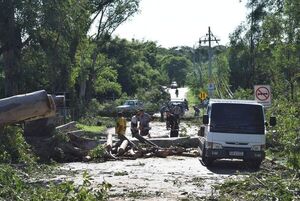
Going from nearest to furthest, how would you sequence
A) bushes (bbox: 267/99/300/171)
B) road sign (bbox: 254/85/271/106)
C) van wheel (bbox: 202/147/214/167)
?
bushes (bbox: 267/99/300/171) → van wheel (bbox: 202/147/214/167) → road sign (bbox: 254/85/271/106)

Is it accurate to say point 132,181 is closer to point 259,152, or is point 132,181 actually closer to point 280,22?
Result: point 259,152

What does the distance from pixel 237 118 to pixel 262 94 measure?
5008 mm

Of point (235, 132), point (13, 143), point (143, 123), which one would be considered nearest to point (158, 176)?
point (235, 132)

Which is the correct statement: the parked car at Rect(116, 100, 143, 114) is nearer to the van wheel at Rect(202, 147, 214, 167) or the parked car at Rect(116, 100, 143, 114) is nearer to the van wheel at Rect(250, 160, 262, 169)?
the van wheel at Rect(202, 147, 214, 167)

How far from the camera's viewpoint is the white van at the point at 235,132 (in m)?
19.8

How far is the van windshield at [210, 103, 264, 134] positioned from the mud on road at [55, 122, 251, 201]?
1310 mm

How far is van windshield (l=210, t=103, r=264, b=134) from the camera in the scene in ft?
65.5

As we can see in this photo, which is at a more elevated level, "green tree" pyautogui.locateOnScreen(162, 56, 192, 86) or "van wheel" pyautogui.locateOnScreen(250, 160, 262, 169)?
"green tree" pyautogui.locateOnScreen(162, 56, 192, 86)

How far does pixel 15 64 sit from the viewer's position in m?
27.6

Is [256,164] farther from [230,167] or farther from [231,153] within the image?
[230,167]

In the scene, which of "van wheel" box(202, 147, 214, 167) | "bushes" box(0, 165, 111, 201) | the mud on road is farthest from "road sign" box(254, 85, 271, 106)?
"bushes" box(0, 165, 111, 201)

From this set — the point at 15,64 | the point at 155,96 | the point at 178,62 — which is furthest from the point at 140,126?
the point at 178,62

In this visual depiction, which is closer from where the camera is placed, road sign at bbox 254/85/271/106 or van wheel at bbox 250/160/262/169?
van wheel at bbox 250/160/262/169

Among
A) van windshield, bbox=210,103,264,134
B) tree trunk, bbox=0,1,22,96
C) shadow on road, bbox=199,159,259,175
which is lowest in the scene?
shadow on road, bbox=199,159,259,175
